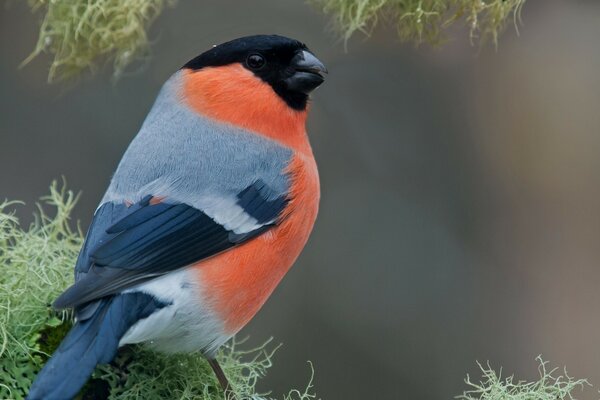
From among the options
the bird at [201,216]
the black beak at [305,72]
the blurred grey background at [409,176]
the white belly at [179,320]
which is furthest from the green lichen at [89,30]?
the blurred grey background at [409,176]

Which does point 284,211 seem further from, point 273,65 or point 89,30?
point 89,30

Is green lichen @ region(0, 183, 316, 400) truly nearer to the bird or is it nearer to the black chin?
the bird

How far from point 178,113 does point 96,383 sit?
0.85 m

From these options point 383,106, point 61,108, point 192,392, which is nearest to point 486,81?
point 383,106

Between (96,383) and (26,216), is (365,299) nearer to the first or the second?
(26,216)

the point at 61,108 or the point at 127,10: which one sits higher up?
the point at 127,10

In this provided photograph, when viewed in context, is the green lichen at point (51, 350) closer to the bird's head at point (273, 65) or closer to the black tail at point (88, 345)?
the black tail at point (88, 345)

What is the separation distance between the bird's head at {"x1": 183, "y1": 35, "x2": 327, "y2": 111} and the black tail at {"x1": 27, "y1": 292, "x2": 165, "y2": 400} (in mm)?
783

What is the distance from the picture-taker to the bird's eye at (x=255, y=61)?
2641 mm

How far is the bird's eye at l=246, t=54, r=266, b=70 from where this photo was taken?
2641 mm

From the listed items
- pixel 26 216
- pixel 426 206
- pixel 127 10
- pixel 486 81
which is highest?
pixel 486 81

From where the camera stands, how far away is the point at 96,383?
6.95 feet

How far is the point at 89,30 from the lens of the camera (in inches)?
104

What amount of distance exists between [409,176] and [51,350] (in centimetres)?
270
